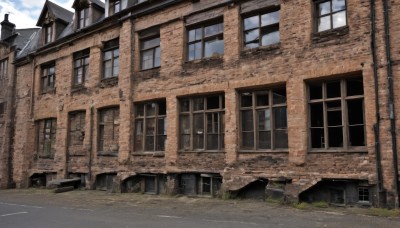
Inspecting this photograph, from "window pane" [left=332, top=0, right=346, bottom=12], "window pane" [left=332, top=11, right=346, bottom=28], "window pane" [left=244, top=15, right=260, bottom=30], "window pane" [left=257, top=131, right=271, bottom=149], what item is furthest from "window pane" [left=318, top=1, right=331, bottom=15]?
"window pane" [left=257, top=131, right=271, bottom=149]

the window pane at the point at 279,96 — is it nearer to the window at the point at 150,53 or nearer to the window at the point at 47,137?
the window at the point at 150,53

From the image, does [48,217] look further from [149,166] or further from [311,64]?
[311,64]

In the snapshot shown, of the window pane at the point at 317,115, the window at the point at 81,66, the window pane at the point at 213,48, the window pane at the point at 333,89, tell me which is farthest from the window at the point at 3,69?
the window pane at the point at 333,89

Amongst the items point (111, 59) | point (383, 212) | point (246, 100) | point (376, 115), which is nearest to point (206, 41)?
point (246, 100)

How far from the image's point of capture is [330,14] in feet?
39.8

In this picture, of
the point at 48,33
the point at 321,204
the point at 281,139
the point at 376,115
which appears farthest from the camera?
the point at 48,33

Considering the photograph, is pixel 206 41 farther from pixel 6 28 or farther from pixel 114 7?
pixel 6 28

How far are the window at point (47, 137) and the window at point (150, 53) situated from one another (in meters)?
7.46

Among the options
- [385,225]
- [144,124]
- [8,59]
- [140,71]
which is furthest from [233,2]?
[8,59]

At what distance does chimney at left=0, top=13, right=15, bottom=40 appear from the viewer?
2538cm

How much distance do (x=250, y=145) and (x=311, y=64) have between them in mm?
3556

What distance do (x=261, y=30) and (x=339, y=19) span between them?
276cm

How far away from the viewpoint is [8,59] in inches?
958

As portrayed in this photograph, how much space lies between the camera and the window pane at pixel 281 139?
12630 millimetres
